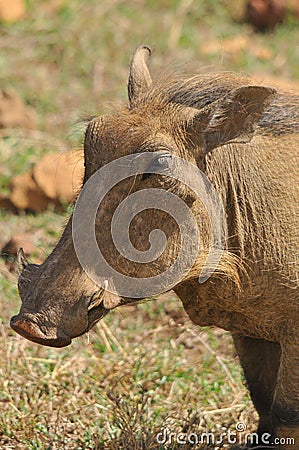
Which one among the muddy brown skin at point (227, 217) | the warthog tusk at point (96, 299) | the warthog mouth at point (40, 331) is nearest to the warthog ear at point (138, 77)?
the muddy brown skin at point (227, 217)

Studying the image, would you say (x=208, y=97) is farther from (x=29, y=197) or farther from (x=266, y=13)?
(x=266, y=13)

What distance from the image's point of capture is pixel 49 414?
365cm

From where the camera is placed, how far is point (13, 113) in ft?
21.4

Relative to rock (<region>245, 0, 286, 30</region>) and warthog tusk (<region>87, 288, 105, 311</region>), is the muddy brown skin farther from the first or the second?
rock (<region>245, 0, 286, 30</region>)

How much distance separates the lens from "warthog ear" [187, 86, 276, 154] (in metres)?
2.87

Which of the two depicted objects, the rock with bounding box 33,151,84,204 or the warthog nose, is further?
the rock with bounding box 33,151,84,204

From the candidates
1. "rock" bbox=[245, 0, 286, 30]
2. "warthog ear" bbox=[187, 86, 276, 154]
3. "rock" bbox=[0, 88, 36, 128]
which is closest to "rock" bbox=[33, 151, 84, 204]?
"rock" bbox=[0, 88, 36, 128]

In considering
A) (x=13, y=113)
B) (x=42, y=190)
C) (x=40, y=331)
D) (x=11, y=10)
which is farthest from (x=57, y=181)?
(x=40, y=331)

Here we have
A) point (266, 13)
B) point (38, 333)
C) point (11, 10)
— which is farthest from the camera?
point (266, 13)

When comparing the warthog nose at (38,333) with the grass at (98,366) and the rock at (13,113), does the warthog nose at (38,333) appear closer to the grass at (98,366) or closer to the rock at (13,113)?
the grass at (98,366)

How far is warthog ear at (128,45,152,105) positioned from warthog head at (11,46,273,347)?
0.56 ft

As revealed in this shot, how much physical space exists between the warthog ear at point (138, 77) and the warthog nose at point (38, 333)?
0.80 m

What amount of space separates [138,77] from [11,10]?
499cm

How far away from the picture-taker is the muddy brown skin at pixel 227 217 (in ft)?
9.23
